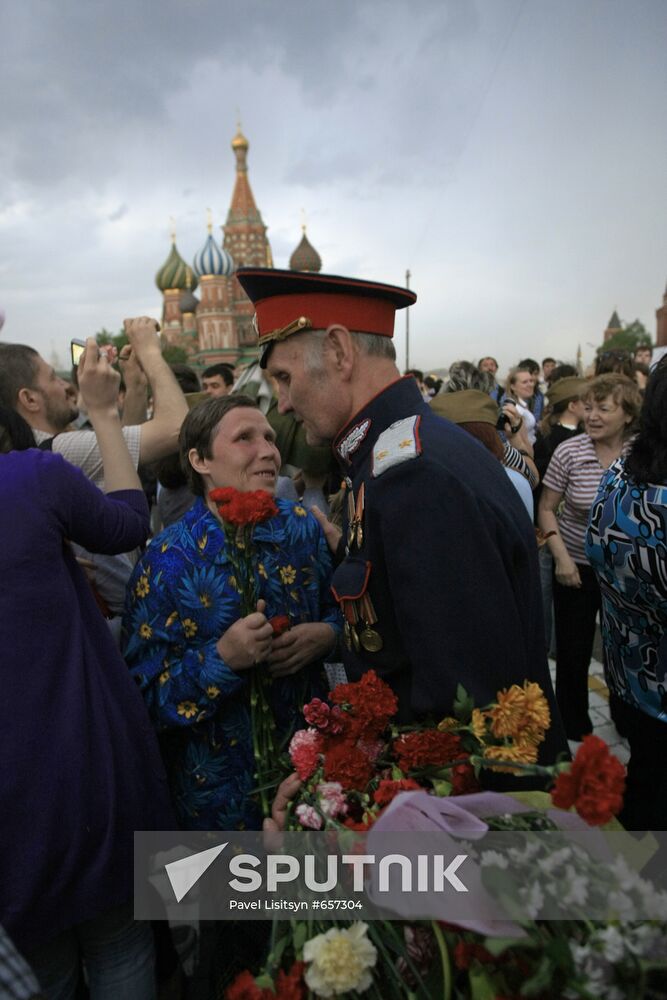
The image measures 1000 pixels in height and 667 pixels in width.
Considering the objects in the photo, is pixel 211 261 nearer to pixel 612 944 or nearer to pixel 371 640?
pixel 371 640

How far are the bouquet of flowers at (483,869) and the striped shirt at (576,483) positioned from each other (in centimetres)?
298

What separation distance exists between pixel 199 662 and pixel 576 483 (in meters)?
2.91

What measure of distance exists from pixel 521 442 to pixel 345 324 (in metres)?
2.96

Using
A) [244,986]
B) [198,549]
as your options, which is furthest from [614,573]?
[244,986]

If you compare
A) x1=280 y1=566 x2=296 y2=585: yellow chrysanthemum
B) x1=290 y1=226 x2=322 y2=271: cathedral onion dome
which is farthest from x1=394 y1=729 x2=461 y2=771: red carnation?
x1=290 y1=226 x2=322 y2=271: cathedral onion dome

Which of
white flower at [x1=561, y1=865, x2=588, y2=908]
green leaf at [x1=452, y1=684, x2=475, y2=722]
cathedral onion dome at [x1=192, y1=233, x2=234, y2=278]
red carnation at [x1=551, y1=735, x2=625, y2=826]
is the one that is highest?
cathedral onion dome at [x1=192, y1=233, x2=234, y2=278]

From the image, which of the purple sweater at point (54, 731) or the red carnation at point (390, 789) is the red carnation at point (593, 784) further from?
the purple sweater at point (54, 731)

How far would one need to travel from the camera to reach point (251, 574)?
1.75 m

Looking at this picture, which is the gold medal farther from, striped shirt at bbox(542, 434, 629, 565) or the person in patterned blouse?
striped shirt at bbox(542, 434, 629, 565)

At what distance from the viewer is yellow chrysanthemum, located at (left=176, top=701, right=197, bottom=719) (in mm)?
1825

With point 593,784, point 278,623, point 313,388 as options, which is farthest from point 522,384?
point 593,784

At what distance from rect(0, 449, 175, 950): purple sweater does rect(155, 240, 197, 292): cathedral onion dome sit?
56434 mm

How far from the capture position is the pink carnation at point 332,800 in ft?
3.48

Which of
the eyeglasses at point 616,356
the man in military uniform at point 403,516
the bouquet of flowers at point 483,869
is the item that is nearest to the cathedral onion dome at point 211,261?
the eyeglasses at point 616,356
